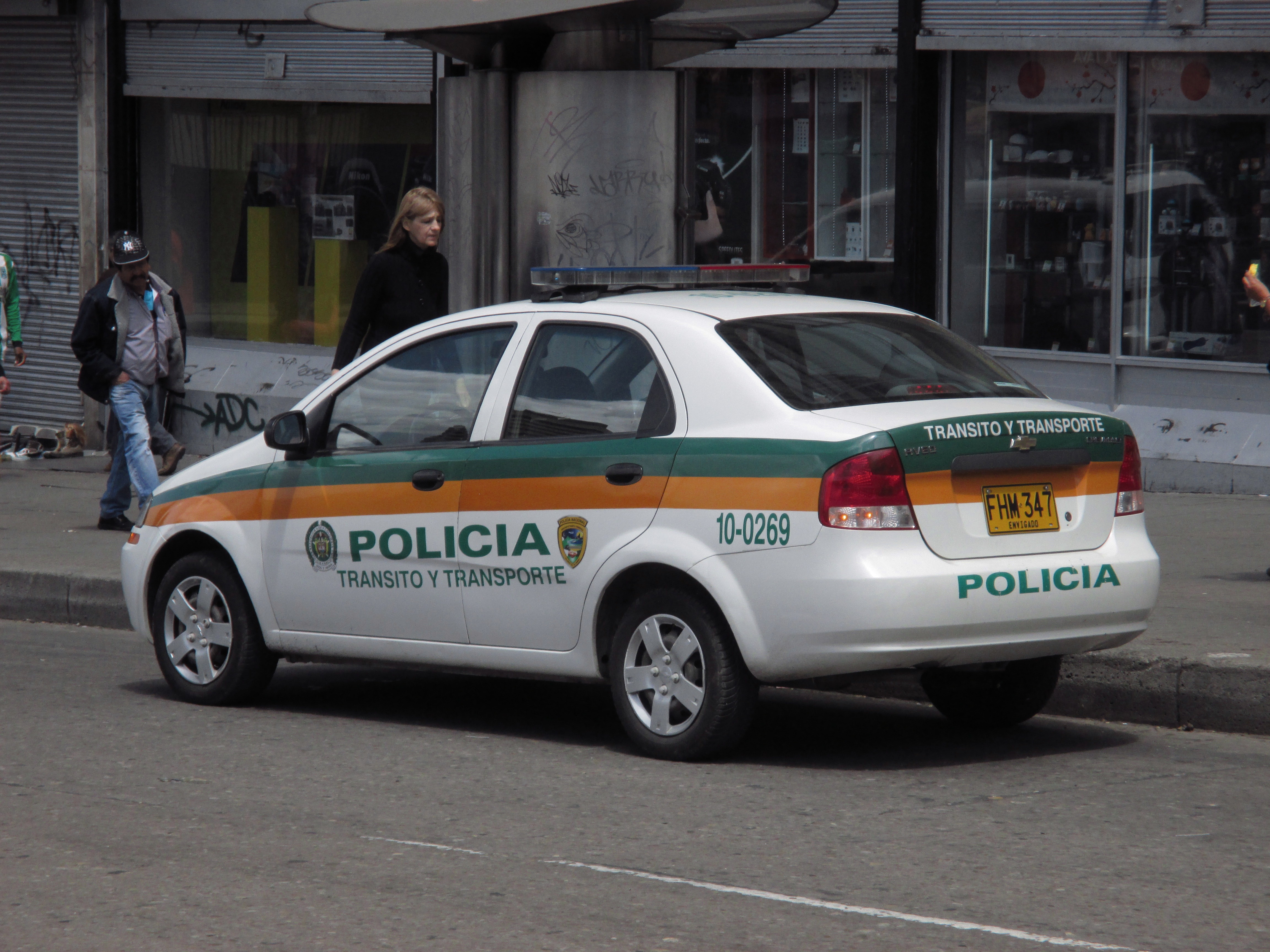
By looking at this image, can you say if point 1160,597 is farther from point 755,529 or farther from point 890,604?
point 755,529

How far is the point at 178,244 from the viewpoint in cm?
1692

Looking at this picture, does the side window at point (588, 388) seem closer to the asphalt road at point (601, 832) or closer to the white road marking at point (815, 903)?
the asphalt road at point (601, 832)

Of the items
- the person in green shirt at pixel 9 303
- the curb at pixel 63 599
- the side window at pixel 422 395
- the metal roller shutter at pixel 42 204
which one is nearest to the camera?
the side window at pixel 422 395

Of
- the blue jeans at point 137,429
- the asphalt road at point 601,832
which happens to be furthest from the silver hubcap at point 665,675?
the blue jeans at point 137,429

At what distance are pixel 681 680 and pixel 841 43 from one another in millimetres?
7963

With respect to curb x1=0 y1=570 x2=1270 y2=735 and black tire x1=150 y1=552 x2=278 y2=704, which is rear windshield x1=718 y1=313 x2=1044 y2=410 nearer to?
curb x1=0 y1=570 x2=1270 y2=735

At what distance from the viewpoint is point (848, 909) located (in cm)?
468

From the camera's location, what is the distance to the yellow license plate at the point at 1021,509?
605cm

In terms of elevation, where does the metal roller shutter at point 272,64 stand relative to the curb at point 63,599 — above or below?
above

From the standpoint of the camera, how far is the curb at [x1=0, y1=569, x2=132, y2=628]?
9867 mm

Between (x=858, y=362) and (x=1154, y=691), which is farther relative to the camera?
(x=1154, y=691)

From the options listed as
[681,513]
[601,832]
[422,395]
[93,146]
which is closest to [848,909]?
[601,832]

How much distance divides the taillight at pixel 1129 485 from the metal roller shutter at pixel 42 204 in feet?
40.1

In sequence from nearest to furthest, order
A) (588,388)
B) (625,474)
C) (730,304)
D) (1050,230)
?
(625,474) → (588,388) → (730,304) → (1050,230)
